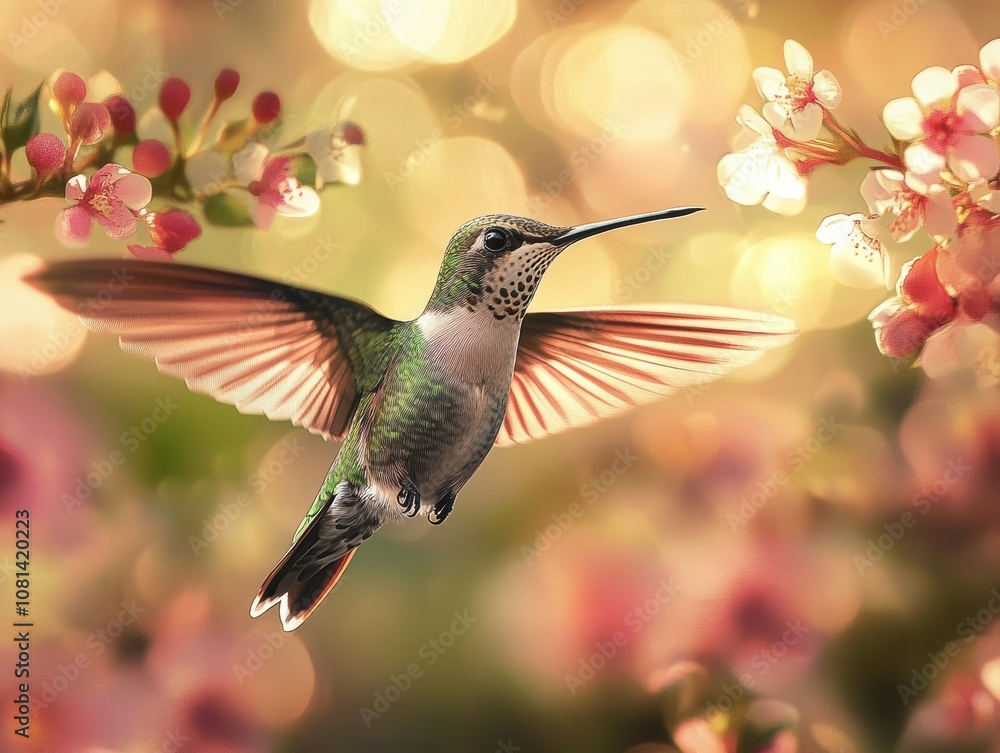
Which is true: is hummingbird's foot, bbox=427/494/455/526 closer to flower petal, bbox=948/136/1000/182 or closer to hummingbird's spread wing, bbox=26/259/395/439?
hummingbird's spread wing, bbox=26/259/395/439

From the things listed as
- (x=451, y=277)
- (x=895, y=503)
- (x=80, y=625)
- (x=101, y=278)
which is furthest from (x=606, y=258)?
(x=80, y=625)

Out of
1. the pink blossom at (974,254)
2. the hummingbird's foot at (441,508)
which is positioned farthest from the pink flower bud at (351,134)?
the pink blossom at (974,254)

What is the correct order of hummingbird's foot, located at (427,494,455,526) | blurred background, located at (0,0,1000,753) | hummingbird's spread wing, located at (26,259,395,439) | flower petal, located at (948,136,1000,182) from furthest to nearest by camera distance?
1. blurred background, located at (0,0,1000,753)
2. hummingbird's foot, located at (427,494,455,526)
3. flower petal, located at (948,136,1000,182)
4. hummingbird's spread wing, located at (26,259,395,439)

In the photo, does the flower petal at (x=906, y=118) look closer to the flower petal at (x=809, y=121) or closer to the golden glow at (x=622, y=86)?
the flower petal at (x=809, y=121)

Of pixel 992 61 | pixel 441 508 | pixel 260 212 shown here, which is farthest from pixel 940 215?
pixel 260 212

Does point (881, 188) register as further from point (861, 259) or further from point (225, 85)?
point (225, 85)

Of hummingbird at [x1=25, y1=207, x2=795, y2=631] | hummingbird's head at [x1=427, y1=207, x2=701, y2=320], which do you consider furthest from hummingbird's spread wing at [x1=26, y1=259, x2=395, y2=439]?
hummingbird's head at [x1=427, y1=207, x2=701, y2=320]
